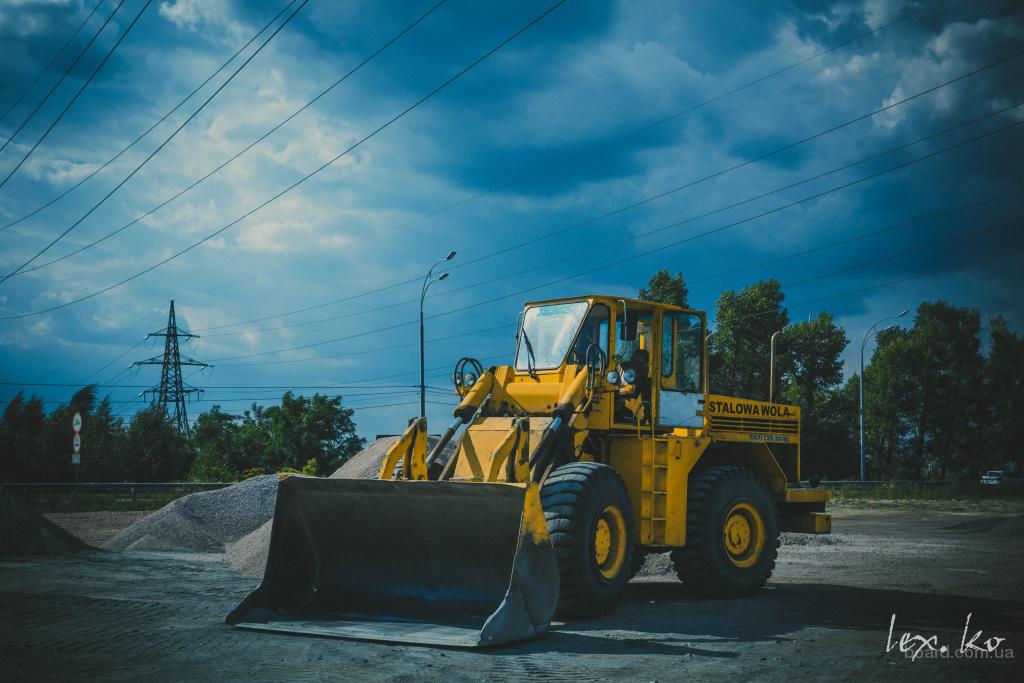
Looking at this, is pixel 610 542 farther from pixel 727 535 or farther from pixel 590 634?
pixel 727 535

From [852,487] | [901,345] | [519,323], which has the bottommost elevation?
[852,487]

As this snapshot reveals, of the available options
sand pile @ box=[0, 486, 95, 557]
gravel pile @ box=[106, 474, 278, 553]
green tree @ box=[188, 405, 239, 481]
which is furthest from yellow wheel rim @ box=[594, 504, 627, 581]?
green tree @ box=[188, 405, 239, 481]

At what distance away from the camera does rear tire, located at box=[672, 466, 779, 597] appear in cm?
1017

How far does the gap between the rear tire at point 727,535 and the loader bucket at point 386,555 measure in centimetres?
298

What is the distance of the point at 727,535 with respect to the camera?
10680 mm

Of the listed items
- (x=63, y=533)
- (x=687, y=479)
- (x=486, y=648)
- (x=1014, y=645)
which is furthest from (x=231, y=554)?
(x=1014, y=645)

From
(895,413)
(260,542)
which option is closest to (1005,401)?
(895,413)

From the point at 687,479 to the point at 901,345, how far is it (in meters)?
60.7

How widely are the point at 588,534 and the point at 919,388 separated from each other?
208 ft

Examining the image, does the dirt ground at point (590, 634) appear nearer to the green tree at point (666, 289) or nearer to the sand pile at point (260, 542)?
the sand pile at point (260, 542)

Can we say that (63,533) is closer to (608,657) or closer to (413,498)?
(413,498)

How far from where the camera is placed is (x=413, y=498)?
8250mm

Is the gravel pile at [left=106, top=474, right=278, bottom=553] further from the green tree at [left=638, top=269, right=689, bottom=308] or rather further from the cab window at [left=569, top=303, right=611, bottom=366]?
the green tree at [left=638, top=269, right=689, bottom=308]

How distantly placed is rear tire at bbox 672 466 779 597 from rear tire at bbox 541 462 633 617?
4.87ft
